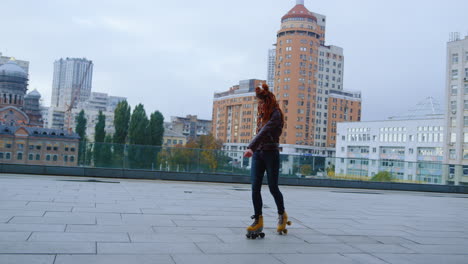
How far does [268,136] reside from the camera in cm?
550

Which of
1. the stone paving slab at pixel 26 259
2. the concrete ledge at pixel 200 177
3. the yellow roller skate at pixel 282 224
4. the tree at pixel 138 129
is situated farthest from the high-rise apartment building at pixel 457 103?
the stone paving slab at pixel 26 259

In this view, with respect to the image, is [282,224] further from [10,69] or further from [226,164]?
[10,69]

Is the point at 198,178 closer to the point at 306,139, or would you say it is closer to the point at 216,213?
the point at 216,213

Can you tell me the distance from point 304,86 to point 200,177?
350 feet

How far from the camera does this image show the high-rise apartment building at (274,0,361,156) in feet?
393

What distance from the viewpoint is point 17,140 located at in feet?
50.0

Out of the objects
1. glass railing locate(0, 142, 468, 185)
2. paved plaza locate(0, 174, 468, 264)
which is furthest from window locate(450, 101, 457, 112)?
paved plaza locate(0, 174, 468, 264)

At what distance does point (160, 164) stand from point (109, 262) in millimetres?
13452

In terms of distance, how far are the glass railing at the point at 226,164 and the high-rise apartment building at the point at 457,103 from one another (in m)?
58.9

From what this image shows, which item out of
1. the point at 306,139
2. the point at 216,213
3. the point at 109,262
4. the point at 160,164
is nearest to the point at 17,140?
the point at 160,164

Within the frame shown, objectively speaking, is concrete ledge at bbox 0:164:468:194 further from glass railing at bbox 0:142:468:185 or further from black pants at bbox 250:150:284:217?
black pants at bbox 250:150:284:217

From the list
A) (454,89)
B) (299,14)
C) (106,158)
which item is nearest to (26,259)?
(106,158)

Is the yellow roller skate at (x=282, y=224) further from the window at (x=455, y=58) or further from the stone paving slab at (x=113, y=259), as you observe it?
the window at (x=455, y=58)

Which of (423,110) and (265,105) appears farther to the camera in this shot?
(423,110)
